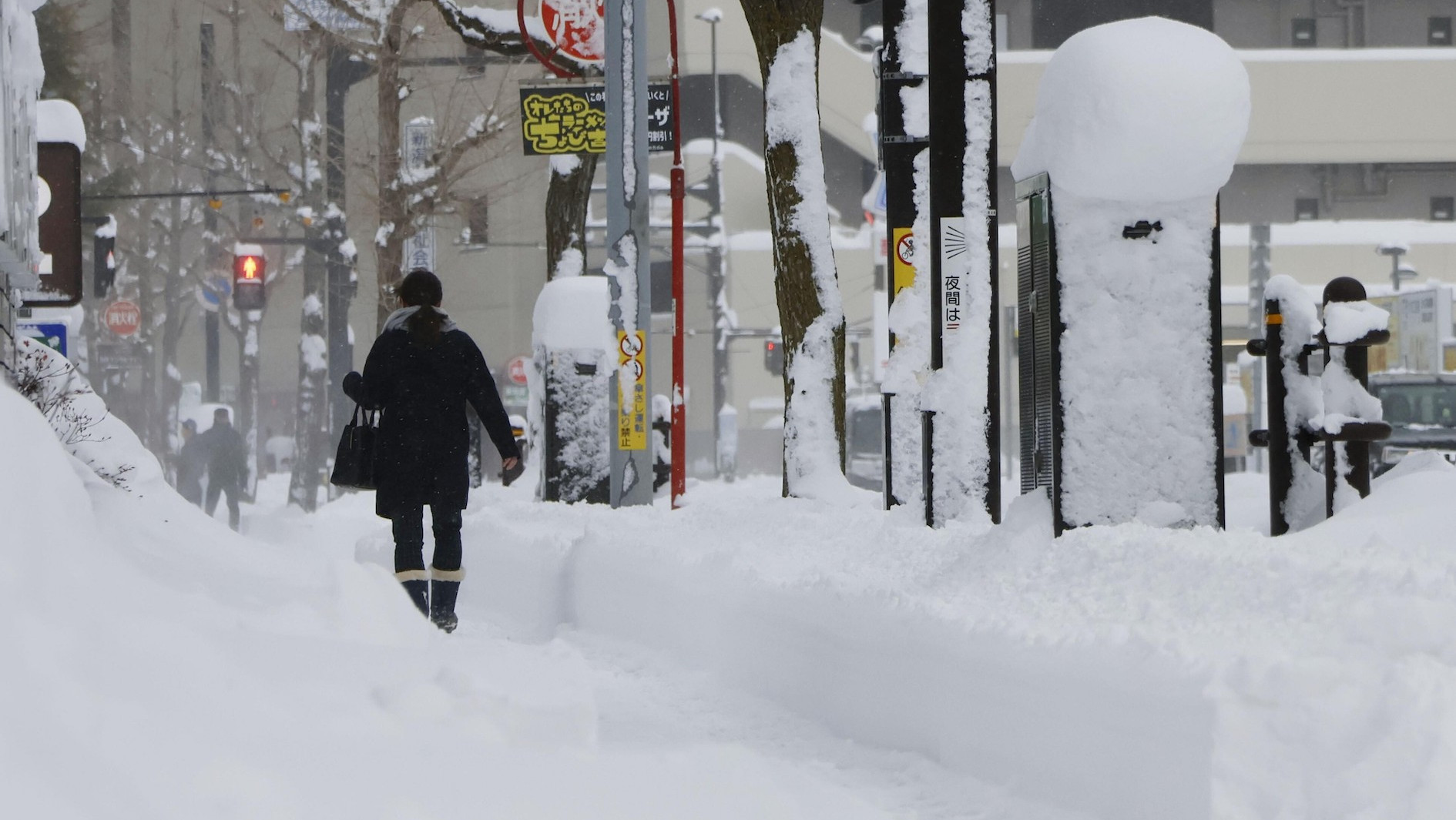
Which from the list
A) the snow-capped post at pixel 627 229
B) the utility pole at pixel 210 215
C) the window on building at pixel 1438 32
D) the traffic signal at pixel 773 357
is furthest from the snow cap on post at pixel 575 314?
the window on building at pixel 1438 32

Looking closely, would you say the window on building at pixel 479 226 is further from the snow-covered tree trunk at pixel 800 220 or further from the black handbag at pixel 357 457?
the black handbag at pixel 357 457

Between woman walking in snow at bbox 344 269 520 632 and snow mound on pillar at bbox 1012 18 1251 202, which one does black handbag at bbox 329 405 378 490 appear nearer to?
woman walking in snow at bbox 344 269 520 632

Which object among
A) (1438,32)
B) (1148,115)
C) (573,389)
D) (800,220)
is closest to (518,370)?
(1438,32)

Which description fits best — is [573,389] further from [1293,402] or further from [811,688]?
[811,688]

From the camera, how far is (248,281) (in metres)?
27.1

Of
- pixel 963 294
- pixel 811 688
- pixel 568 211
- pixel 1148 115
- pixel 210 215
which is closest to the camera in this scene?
pixel 811 688

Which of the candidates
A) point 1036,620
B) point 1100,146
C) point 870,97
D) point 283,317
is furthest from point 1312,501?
point 283,317

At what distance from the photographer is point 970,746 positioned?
5.27 m

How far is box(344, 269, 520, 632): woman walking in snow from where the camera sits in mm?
7973

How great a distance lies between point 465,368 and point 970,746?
12.0ft

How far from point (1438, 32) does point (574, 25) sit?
34.7 m

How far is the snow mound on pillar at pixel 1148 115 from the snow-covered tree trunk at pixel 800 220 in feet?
21.7

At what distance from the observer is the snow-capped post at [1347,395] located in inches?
306

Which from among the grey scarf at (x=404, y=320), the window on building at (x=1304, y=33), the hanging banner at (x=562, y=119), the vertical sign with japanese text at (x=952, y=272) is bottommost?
the grey scarf at (x=404, y=320)
